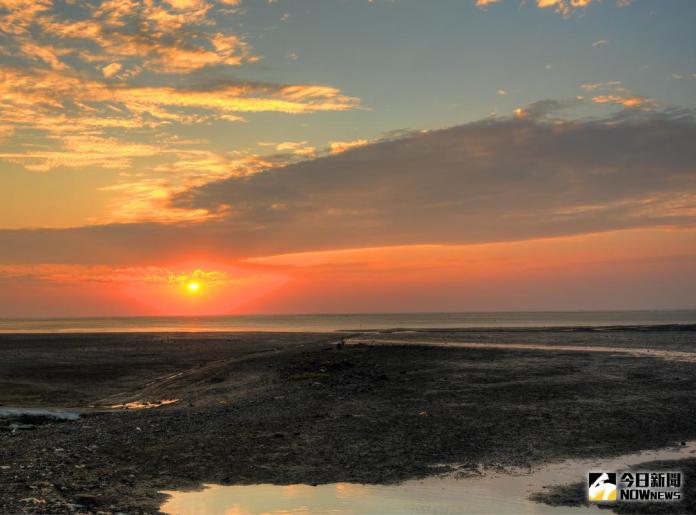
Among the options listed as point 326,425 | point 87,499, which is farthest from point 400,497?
point 326,425

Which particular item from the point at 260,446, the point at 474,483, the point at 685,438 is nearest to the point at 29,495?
the point at 260,446

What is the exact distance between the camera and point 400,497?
13.4 meters

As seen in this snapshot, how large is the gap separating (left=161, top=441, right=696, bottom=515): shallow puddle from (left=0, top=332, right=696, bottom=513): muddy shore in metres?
0.63

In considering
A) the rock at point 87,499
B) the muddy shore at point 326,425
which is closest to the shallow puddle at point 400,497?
the muddy shore at point 326,425

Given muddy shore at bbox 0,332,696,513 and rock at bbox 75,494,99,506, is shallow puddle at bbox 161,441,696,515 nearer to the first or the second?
muddy shore at bbox 0,332,696,513

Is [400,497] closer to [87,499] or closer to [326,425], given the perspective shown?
[87,499]

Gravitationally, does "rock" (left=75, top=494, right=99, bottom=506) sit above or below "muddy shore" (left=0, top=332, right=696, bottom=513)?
above

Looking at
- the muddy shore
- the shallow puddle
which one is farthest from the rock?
the shallow puddle

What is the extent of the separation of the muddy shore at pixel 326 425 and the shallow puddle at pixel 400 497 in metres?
A: 0.63

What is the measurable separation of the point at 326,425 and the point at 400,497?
777cm

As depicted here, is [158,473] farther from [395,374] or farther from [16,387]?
[16,387]

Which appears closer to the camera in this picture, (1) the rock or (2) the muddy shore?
(1) the rock

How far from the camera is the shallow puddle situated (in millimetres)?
12539

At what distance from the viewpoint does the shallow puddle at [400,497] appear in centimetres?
1254
